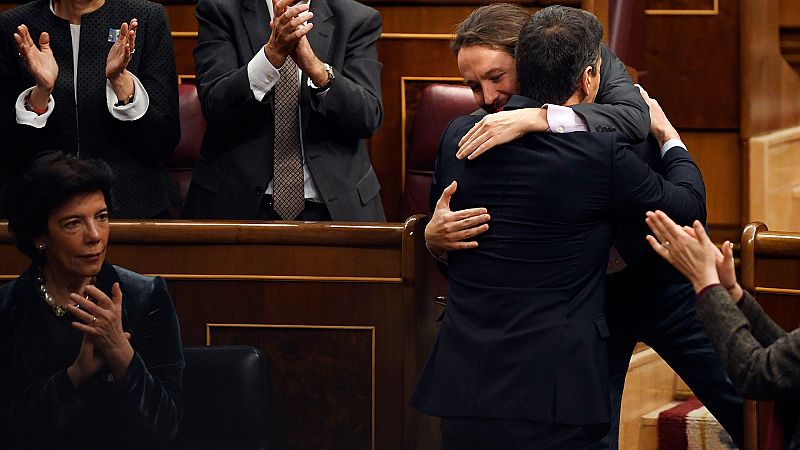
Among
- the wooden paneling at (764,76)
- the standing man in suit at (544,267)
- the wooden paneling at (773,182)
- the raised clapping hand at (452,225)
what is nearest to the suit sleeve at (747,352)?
the standing man in suit at (544,267)

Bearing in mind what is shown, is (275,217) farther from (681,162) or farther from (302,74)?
(681,162)

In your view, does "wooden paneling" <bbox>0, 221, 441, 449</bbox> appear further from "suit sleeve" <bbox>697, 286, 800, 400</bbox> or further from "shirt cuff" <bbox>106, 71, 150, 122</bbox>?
"suit sleeve" <bbox>697, 286, 800, 400</bbox>

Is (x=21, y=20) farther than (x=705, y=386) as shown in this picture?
Yes

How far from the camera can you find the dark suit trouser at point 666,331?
4.34ft

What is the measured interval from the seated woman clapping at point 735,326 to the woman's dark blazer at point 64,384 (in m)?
0.57

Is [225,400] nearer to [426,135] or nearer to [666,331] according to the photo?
[666,331]

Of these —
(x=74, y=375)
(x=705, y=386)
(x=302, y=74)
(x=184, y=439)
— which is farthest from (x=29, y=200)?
(x=705, y=386)

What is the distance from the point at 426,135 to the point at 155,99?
451 mm

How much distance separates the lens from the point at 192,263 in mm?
1524

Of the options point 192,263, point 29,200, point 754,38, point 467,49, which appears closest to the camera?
point 467,49

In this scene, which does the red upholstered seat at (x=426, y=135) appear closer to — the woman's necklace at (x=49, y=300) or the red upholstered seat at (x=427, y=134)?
the red upholstered seat at (x=427, y=134)

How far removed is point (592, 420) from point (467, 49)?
1.25 feet

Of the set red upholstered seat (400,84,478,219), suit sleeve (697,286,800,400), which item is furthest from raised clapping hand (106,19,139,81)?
suit sleeve (697,286,800,400)

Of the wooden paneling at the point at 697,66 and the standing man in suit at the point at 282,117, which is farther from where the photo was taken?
the wooden paneling at the point at 697,66
